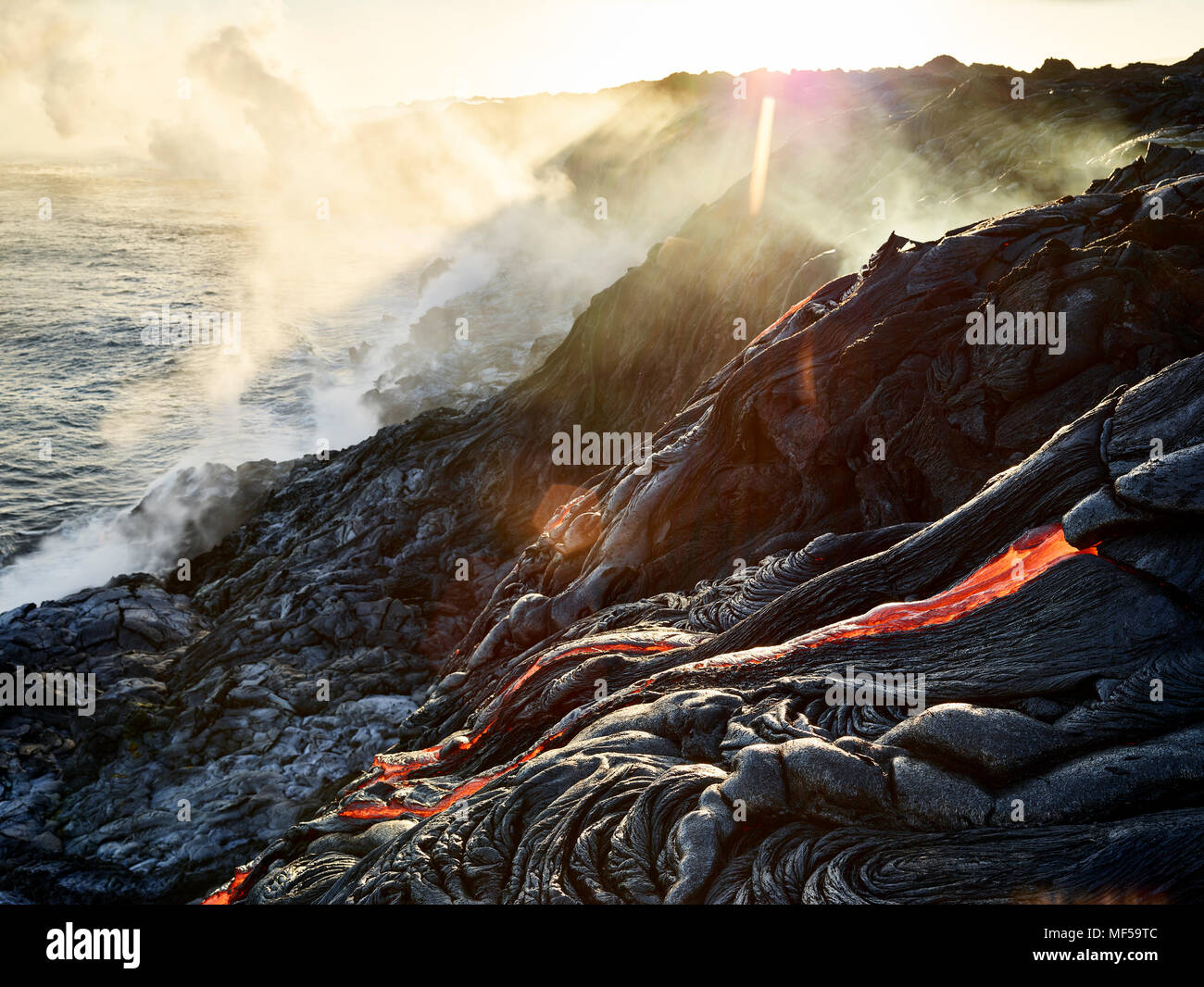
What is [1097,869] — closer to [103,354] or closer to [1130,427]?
[1130,427]

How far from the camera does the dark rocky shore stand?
32.2 feet

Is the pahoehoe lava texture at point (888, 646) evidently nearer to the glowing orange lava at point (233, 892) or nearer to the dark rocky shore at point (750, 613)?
the dark rocky shore at point (750, 613)

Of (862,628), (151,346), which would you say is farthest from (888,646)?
(151,346)

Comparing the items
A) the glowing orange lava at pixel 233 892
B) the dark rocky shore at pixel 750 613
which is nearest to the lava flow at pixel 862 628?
the glowing orange lava at pixel 233 892

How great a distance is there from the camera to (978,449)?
18.2 meters

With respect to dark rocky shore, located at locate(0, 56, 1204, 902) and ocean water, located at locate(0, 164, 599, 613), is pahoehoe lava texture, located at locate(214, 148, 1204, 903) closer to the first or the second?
dark rocky shore, located at locate(0, 56, 1204, 902)

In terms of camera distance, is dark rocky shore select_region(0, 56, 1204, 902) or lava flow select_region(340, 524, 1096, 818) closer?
dark rocky shore select_region(0, 56, 1204, 902)

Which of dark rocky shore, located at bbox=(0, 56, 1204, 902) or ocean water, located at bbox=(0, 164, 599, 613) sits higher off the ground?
ocean water, located at bbox=(0, 164, 599, 613)

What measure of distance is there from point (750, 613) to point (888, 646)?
4.47 meters

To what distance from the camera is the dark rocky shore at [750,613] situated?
9.80 meters

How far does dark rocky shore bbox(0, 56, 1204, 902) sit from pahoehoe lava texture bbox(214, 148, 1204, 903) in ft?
0.20

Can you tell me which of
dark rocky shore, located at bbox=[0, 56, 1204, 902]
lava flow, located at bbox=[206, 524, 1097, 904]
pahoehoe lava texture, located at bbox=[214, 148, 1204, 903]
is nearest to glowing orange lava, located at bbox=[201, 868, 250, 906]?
lava flow, located at bbox=[206, 524, 1097, 904]

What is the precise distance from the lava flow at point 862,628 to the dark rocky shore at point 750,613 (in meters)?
0.10

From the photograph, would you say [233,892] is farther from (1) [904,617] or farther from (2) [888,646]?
(1) [904,617]
